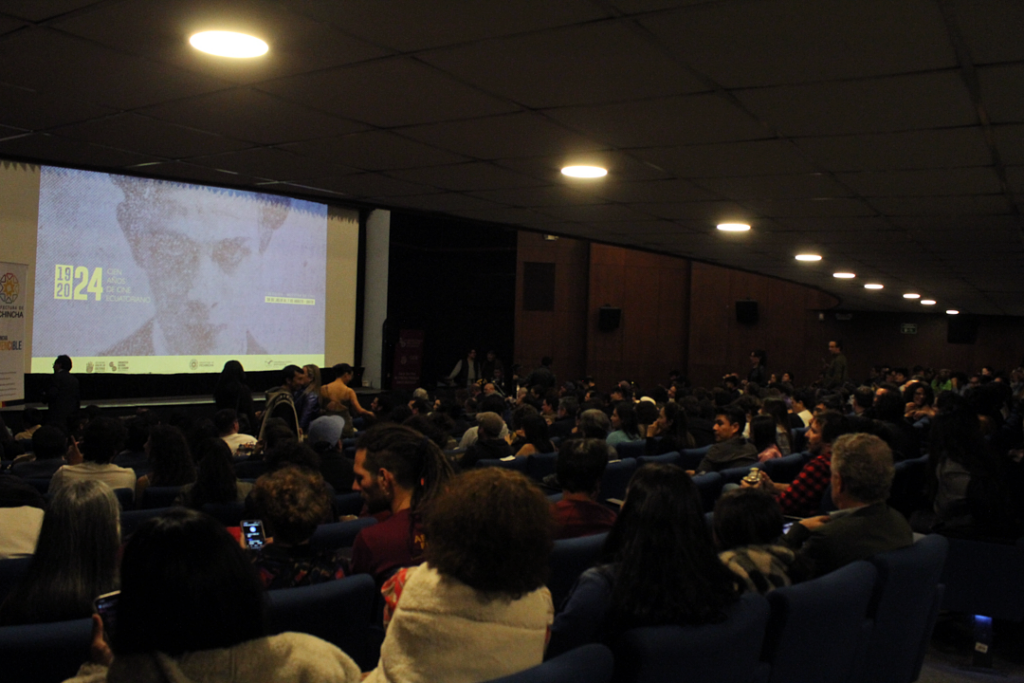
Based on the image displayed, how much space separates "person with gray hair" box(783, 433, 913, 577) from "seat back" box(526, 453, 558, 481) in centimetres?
236

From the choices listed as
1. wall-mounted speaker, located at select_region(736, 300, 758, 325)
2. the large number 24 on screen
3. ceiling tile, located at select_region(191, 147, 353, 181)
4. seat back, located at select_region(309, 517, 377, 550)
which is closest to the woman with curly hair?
seat back, located at select_region(309, 517, 377, 550)

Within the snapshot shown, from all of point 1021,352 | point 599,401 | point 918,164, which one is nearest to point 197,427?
point 599,401

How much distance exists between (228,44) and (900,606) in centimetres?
291

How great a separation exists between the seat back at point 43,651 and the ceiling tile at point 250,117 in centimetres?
224

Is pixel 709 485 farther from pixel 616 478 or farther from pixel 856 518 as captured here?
pixel 856 518

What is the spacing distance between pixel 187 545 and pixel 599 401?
20.8 ft

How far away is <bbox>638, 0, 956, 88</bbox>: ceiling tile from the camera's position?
2141 mm

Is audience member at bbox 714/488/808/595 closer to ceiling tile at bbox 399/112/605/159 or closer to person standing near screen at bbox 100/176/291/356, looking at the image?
ceiling tile at bbox 399/112/605/159

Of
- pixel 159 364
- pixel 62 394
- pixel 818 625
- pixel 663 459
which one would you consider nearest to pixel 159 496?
pixel 663 459

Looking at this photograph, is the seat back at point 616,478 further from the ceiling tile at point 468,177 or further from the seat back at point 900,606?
the seat back at point 900,606

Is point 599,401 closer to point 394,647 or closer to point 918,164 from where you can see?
point 918,164

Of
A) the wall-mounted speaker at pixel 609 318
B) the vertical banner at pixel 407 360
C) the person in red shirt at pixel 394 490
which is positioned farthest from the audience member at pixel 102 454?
the wall-mounted speaker at pixel 609 318

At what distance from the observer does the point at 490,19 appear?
2330 mm

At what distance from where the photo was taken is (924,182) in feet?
14.5
